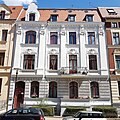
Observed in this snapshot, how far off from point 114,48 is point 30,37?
12377 mm

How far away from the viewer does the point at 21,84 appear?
2583 centimetres

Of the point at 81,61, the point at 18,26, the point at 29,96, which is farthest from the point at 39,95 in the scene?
the point at 18,26

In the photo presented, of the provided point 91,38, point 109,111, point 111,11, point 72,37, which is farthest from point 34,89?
point 111,11

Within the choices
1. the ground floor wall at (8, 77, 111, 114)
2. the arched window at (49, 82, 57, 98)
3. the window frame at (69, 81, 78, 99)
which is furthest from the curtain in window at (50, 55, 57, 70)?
the window frame at (69, 81, 78, 99)

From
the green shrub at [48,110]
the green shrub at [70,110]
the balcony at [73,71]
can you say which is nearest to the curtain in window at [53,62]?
the balcony at [73,71]

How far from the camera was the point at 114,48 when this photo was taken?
27312 mm

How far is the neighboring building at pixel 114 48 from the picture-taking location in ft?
82.6

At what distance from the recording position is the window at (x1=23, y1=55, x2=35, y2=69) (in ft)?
87.3

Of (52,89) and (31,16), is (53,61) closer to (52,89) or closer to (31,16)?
(52,89)

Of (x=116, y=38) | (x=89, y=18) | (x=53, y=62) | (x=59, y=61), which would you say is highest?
(x=89, y=18)

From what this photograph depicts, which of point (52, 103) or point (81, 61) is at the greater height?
point (81, 61)

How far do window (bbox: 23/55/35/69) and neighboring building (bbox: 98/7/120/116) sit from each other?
35.6ft

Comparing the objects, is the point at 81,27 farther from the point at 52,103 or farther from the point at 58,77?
the point at 52,103

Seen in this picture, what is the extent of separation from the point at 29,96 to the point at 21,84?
208cm
